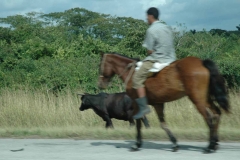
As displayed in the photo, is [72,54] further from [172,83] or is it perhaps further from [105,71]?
[172,83]

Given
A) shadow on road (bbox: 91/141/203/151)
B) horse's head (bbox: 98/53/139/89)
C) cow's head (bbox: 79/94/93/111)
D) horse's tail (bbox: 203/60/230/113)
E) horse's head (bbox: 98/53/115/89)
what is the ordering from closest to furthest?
horse's tail (bbox: 203/60/230/113) < shadow on road (bbox: 91/141/203/151) < horse's head (bbox: 98/53/139/89) < horse's head (bbox: 98/53/115/89) < cow's head (bbox: 79/94/93/111)

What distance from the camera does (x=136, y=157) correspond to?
7109 millimetres

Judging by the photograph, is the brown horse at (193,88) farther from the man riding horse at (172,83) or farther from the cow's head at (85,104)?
the cow's head at (85,104)

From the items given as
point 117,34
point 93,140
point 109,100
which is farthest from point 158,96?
point 117,34

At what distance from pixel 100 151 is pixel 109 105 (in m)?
6.19

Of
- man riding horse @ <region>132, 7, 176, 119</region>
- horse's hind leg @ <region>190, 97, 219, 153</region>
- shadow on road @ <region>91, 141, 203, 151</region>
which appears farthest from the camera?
shadow on road @ <region>91, 141, 203, 151</region>

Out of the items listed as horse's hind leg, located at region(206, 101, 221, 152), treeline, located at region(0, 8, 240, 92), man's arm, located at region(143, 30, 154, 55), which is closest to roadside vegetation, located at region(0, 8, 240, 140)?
treeline, located at region(0, 8, 240, 92)

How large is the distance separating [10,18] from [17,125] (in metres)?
40.9

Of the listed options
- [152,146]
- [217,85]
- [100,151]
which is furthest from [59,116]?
[217,85]

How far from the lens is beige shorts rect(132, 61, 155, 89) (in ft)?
25.3

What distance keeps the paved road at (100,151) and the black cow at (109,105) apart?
451cm

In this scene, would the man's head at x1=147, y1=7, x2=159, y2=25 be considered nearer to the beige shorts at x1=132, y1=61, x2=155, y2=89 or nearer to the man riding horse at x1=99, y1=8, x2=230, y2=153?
the man riding horse at x1=99, y1=8, x2=230, y2=153

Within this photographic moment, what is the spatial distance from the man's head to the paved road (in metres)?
2.26

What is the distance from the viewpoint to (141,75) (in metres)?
7.76
